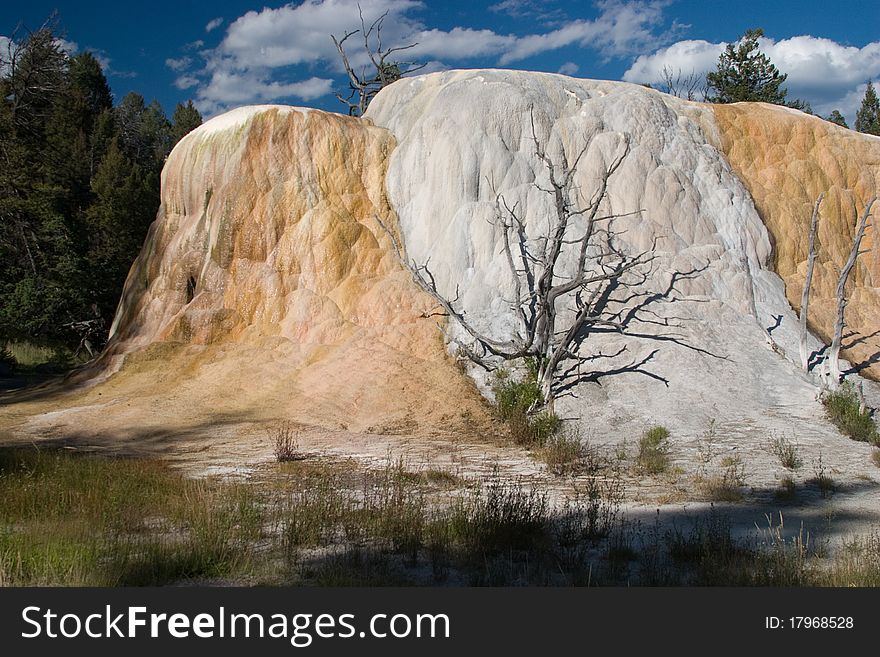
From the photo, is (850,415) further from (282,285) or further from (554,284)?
(282,285)

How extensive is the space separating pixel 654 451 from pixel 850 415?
133 inches

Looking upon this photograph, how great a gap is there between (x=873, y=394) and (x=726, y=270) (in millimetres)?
3390

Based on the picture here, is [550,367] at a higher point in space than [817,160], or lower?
lower

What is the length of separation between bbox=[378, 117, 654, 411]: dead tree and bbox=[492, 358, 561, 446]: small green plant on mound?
0.16 metres

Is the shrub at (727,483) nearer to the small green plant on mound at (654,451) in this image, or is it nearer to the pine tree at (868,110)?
the small green plant on mound at (654,451)

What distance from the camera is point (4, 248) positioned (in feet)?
76.2

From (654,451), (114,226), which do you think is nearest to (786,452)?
(654,451)

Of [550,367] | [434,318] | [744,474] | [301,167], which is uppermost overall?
[301,167]

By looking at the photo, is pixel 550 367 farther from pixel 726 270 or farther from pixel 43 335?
pixel 43 335

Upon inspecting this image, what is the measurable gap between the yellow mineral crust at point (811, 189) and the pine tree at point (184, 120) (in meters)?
32.3

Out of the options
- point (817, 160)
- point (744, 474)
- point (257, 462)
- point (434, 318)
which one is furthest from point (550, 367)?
point (817, 160)

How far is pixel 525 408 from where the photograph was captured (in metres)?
12.2

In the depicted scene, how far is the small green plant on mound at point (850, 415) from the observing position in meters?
10.8

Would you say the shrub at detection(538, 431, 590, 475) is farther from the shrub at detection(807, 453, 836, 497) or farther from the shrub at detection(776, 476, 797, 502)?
the shrub at detection(807, 453, 836, 497)
